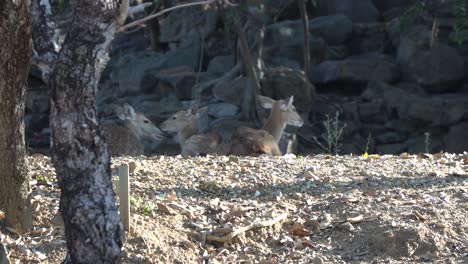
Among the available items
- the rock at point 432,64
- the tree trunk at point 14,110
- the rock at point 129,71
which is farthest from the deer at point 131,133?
the rock at point 432,64

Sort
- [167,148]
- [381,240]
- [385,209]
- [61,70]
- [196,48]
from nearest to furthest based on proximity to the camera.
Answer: [61,70]
[381,240]
[385,209]
[167,148]
[196,48]

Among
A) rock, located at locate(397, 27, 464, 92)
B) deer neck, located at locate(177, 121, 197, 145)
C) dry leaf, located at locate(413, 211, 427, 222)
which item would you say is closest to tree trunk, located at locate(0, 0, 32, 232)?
dry leaf, located at locate(413, 211, 427, 222)

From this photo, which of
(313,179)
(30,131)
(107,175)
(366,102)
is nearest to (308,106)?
(366,102)

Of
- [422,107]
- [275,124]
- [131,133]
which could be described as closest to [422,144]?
[422,107]

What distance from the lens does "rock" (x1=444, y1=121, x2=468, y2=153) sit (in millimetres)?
19172

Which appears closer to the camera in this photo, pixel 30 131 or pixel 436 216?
pixel 436 216

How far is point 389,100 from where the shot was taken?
2083 cm

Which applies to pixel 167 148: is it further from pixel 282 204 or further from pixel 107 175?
pixel 107 175

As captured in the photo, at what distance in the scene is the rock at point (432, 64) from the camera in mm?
21547

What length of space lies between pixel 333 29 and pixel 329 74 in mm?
2090

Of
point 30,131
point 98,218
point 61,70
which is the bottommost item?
point 30,131

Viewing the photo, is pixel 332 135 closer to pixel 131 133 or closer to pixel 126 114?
pixel 126 114

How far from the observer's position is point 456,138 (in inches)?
771

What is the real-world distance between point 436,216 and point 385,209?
1.24 feet
